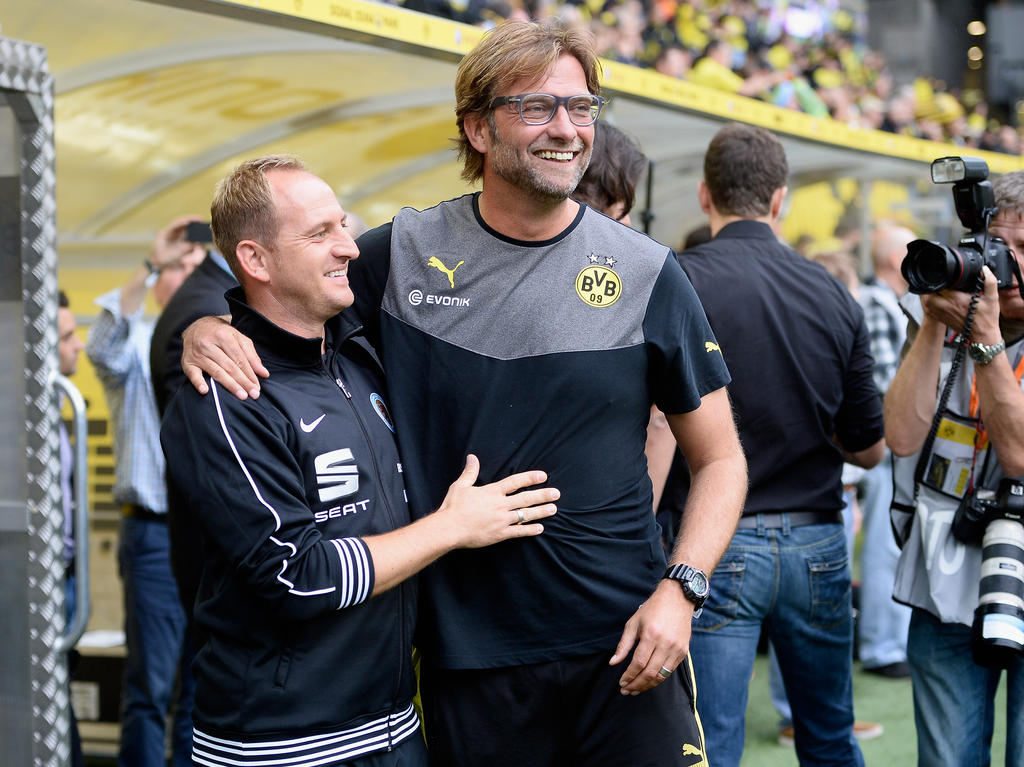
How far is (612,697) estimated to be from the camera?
201 cm

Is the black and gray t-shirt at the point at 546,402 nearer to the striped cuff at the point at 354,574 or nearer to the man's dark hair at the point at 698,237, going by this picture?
the striped cuff at the point at 354,574

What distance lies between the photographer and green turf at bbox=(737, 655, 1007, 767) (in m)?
4.30

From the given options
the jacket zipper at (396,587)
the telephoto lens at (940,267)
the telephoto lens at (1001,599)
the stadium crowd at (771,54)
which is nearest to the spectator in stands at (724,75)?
the stadium crowd at (771,54)

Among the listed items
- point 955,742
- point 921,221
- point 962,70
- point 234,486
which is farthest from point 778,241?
point 962,70

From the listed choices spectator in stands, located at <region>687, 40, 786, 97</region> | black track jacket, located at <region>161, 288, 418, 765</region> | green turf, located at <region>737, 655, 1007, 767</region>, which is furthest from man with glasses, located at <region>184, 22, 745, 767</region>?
→ spectator in stands, located at <region>687, 40, 786, 97</region>

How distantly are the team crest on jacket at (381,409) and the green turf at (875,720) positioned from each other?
260 cm

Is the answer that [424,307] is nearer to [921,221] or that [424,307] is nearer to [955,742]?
[955,742]

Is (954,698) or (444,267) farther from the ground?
(444,267)

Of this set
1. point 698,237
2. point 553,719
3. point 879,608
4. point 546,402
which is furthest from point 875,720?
point 546,402

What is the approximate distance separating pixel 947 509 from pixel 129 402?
2950 millimetres

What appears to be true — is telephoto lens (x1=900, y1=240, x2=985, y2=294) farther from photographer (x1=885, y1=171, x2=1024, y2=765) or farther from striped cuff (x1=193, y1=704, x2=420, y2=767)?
striped cuff (x1=193, y1=704, x2=420, y2=767)

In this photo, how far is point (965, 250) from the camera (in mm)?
2348

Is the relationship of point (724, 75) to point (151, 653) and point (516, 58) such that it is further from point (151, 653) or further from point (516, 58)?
point (516, 58)

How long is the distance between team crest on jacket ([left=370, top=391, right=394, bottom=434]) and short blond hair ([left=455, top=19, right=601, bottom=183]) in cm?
56
